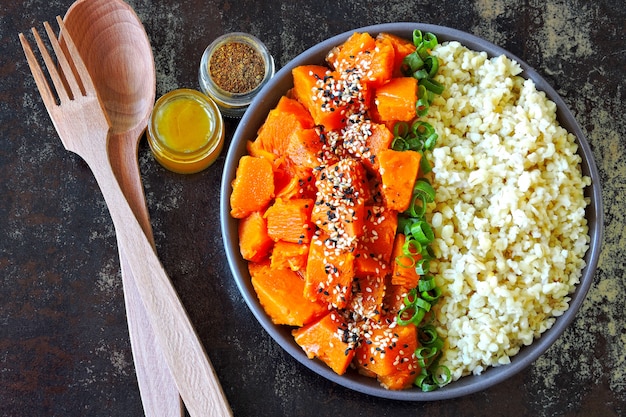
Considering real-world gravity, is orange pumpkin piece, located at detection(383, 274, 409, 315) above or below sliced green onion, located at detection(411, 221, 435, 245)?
below

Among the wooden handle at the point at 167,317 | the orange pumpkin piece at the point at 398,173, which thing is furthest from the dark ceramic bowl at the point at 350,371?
the orange pumpkin piece at the point at 398,173

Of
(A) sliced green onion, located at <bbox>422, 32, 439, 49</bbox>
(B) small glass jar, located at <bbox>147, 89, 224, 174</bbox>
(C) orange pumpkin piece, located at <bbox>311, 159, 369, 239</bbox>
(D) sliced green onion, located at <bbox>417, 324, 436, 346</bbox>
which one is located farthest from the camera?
(B) small glass jar, located at <bbox>147, 89, 224, 174</bbox>

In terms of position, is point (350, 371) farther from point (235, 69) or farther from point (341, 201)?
point (235, 69)

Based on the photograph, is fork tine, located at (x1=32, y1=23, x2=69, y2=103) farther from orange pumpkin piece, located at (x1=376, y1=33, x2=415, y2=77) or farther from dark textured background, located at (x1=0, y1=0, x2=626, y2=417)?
orange pumpkin piece, located at (x1=376, y1=33, x2=415, y2=77)

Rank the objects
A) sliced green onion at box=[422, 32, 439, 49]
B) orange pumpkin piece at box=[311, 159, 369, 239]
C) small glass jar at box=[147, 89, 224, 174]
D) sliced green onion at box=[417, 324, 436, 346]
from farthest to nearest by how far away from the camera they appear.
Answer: small glass jar at box=[147, 89, 224, 174]
sliced green onion at box=[422, 32, 439, 49]
sliced green onion at box=[417, 324, 436, 346]
orange pumpkin piece at box=[311, 159, 369, 239]

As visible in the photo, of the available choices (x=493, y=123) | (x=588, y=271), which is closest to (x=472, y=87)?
(x=493, y=123)

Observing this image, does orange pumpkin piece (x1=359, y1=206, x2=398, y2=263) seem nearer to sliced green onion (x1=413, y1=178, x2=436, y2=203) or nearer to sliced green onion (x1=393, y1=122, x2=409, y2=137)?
sliced green onion (x1=413, y1=178, x2=436, y2=203)

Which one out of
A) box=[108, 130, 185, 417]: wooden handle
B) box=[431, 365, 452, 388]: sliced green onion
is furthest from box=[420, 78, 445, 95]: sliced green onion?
box=[108, 130, 185, 417]: wooden handle

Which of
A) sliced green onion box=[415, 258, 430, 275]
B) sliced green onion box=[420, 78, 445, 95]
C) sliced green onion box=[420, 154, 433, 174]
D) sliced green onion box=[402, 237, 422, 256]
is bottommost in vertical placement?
sliced green onion box=[415, 258, 430, 275]

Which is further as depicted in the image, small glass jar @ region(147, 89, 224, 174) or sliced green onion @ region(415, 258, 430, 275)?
small glass jar @ region(147, 89, 224, 174)

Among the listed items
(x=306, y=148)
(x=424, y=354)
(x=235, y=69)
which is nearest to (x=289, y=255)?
(x=306, y=148)
